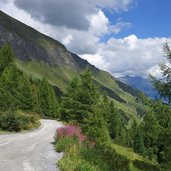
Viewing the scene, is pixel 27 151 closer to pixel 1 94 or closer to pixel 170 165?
pixel 170 165

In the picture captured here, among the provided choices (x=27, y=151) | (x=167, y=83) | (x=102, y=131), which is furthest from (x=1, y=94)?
(x=167, y=83)

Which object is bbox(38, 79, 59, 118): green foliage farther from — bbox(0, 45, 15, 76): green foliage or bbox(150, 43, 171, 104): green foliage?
bbox(150, 43, 171, 104): green foliage

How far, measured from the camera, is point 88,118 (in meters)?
44.4

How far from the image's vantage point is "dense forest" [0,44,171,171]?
2153 cm

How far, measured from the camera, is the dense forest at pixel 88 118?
21.5m

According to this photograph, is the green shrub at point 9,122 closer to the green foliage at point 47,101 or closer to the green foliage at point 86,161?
the green foliage at point 86,161

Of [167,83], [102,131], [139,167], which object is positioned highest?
[167,83]

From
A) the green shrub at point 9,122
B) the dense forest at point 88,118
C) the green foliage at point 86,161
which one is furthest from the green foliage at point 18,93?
the green foliage at point 86,161

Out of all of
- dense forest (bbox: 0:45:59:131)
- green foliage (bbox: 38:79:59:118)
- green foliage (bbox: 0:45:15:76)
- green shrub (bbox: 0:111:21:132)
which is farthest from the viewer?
green foliage (bbox: 38:79:59:118)

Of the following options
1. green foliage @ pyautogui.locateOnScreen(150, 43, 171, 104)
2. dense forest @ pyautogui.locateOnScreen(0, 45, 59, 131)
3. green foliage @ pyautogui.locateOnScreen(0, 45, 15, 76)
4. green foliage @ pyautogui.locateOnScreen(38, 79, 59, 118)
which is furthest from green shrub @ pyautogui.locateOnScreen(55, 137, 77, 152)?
green foliage @ pyautogui.locateOnScreen(38, 79, 59, 118)

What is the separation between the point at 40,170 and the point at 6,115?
25.3 m

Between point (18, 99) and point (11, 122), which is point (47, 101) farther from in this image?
point (11, 122)

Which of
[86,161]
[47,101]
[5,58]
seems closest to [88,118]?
[86,161]

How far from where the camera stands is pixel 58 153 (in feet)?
75.2
